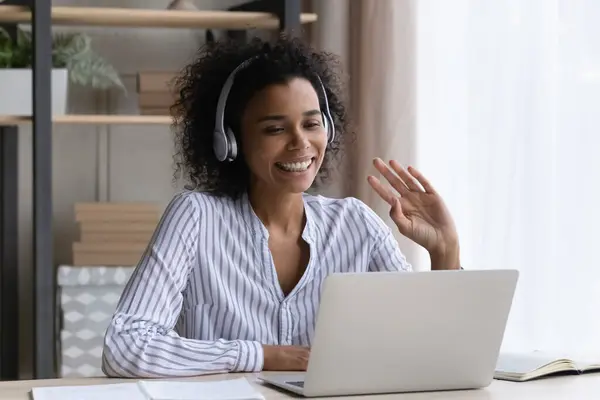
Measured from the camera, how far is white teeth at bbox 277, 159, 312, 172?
1.93 metres

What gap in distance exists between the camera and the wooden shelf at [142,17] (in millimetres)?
2781

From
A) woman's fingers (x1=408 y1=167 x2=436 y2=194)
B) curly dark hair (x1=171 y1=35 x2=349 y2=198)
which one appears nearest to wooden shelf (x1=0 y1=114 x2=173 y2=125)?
curly dark hair (x1=171 y1=35 x2=349 y2=198)

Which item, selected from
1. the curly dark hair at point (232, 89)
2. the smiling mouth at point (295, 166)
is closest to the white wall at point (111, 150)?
the curly dark hair at point (232, 89)

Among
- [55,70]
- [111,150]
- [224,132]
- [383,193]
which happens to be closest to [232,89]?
[224,132]

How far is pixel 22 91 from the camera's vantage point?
2.77 m

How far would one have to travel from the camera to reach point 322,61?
213cm

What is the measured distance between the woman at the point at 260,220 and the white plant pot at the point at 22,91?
2.50 feet

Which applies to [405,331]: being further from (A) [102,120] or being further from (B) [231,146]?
(A) [102,120]

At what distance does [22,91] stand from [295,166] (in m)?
1.14

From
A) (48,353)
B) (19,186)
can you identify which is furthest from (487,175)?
(19,186)

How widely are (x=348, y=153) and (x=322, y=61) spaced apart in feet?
3.27

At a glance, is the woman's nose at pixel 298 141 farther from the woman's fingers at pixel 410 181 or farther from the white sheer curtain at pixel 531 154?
the white sheer curtain at pixel 531 154

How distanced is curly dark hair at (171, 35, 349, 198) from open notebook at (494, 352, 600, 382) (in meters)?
0.64

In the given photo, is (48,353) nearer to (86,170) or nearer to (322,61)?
Answer: (86,170)
